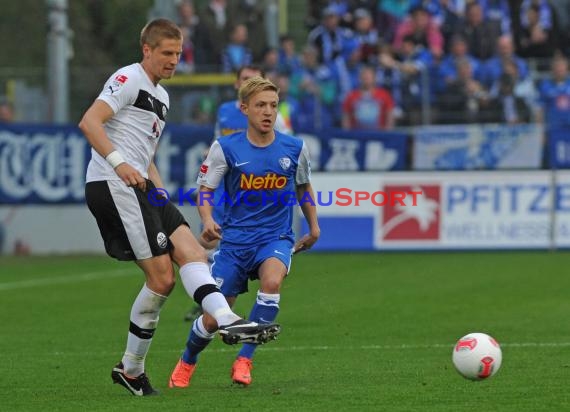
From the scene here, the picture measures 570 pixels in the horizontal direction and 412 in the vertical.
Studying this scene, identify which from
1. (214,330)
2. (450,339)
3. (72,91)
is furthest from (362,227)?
(214,330)

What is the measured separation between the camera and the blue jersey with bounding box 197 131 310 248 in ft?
29.5

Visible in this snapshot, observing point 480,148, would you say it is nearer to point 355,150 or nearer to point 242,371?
point 355,150

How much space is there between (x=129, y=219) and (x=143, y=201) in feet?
0.46

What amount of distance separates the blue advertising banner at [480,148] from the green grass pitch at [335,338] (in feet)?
5.61

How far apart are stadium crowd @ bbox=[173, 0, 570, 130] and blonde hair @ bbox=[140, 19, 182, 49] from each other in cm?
1263

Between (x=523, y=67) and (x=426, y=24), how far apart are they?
6.70 feet

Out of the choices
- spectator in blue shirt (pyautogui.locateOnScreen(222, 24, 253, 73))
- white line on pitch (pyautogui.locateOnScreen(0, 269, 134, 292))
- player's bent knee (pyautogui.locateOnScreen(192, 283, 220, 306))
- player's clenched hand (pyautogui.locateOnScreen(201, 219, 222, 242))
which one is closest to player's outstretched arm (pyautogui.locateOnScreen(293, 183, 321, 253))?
player's clenched hand (pyautogui.locateOnScreen(201, 219, 222, 242))

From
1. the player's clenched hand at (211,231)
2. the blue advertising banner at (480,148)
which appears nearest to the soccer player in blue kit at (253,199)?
the player's clenched hand at (211,231)

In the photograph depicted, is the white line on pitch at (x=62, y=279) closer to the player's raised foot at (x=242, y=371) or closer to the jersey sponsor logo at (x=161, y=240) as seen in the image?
the player's raised foot at (x=242, y=371)

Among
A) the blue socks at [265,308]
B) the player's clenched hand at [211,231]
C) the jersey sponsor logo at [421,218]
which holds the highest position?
the player's clenched hand at [211,231]

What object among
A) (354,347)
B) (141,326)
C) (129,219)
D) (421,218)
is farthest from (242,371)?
(421,218)

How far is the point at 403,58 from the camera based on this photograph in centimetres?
2302

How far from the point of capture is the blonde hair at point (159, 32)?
26.8 feet

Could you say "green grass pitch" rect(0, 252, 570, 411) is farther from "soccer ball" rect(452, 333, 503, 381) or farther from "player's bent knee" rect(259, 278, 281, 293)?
"player's bent knee" rect(259, 278, 281, 293)
